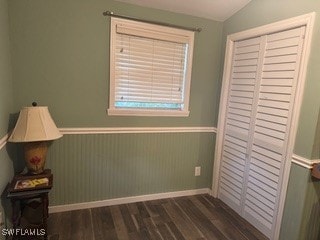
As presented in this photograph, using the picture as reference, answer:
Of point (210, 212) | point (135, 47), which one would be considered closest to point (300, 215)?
point (210, 212)

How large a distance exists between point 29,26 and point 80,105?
0.81m

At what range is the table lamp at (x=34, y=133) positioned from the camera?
173 cm

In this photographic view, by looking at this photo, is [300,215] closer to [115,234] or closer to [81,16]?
[115,234]

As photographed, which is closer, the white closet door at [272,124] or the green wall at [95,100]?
the white closet door at [272,124]

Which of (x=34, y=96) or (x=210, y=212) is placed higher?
(x=34, y=96)

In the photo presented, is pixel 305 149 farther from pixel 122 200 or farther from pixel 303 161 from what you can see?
pixel 122 200

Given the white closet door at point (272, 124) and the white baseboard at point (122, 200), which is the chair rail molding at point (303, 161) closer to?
the white closet door at point (272, 124)

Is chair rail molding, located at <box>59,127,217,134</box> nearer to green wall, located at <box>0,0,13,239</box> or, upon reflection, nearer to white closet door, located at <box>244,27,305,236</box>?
green wall, located at <box>0,0,13,239</box>

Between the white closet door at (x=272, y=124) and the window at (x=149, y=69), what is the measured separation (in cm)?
84

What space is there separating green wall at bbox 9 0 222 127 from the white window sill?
2.2 inches

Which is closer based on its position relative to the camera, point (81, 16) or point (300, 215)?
point (300, 215)

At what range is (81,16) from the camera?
2062 mm

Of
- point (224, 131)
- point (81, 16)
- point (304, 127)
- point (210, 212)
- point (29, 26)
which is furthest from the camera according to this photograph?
point (224, 131)

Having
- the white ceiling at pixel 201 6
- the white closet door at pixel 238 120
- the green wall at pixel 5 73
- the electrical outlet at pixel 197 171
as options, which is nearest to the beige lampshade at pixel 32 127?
the green wall at pixel 5 73
